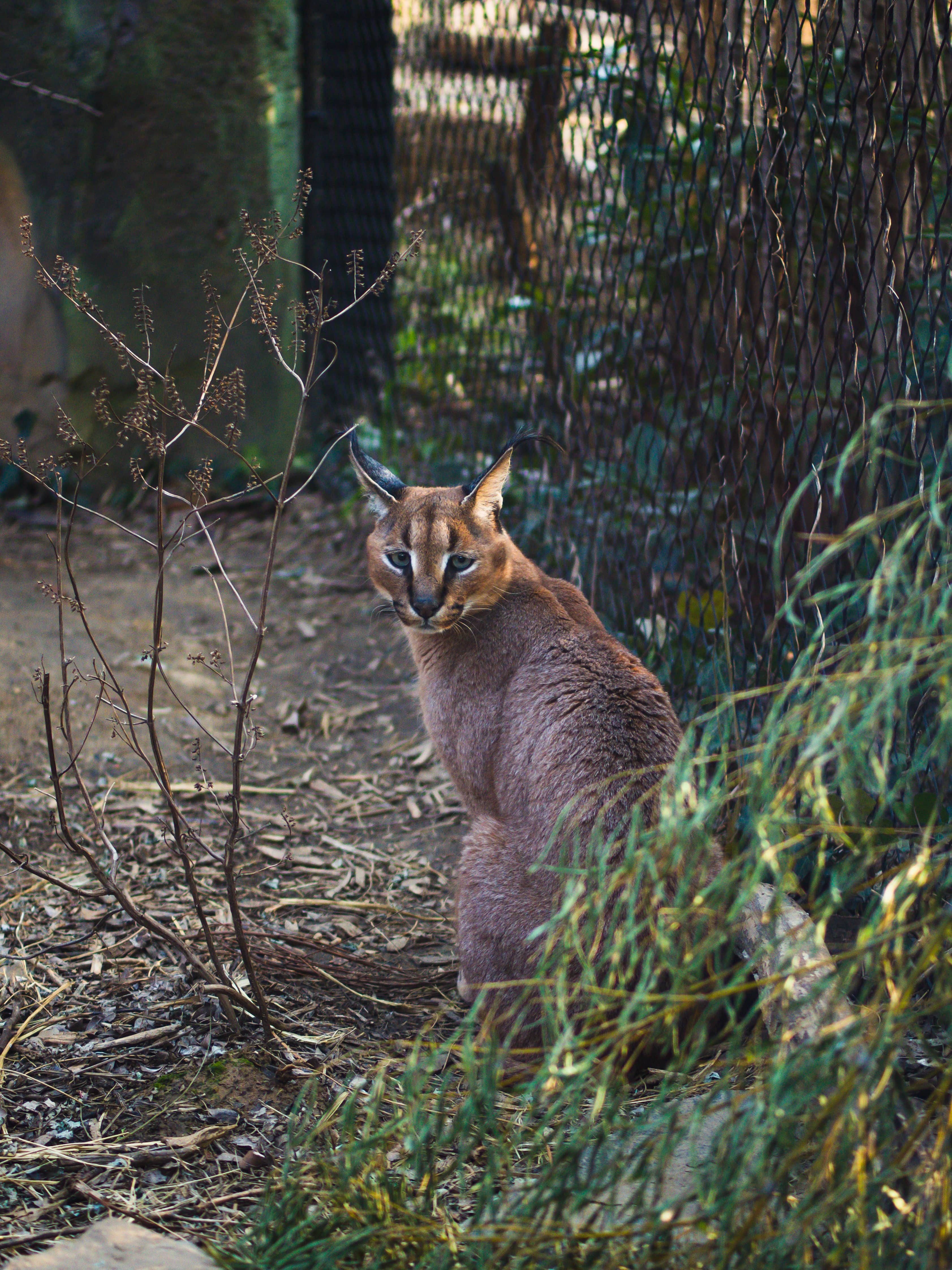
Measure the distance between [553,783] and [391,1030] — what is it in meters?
0.87

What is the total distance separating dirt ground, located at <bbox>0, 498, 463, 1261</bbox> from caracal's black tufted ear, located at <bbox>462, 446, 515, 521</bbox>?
1111 millimetres

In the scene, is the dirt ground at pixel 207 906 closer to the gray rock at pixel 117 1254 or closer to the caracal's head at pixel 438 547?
the gray rock at pixel 117 1254

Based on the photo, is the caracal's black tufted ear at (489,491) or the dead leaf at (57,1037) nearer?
the dead leaf at (57,1037)

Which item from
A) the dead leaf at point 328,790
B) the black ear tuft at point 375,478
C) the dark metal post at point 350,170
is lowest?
the dead leaf at point 328,790

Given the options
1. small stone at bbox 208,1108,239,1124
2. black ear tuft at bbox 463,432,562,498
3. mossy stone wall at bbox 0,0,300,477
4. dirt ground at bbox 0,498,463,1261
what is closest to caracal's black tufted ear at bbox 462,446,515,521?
black ear tuft at bbox 463,432,562,498

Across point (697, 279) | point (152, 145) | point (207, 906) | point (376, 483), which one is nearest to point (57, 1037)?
point (207, 906)

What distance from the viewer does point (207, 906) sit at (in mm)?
3945

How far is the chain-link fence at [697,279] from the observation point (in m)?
3.53

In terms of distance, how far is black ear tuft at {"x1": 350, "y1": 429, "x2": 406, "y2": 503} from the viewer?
4020 mm

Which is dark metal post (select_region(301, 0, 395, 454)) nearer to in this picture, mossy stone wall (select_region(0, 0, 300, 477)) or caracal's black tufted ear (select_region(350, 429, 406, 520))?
mossy stone wall (select_region(0, 0, 300, 477))

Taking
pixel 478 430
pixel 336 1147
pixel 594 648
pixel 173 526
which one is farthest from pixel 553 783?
pixel 173 526

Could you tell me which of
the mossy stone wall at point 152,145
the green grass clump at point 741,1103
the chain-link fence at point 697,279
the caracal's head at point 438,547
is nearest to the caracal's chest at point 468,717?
the caracal's head at point 438,547

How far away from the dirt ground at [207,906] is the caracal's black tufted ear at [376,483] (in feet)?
2.73

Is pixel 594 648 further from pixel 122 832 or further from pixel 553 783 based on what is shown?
pixel 122 832
